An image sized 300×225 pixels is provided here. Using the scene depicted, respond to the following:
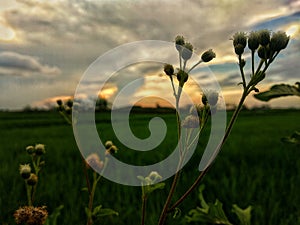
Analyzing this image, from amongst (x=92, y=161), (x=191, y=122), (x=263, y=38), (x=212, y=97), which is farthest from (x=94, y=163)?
(x=263, y=38)

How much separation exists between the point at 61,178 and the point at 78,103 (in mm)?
2290

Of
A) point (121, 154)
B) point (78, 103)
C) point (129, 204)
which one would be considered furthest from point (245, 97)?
point (121, 154)

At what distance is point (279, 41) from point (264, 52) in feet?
0.22

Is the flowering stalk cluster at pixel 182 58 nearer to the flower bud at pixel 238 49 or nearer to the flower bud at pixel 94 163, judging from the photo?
the flower bud at pixel 238 49

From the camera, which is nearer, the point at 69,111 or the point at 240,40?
the point at 240,40

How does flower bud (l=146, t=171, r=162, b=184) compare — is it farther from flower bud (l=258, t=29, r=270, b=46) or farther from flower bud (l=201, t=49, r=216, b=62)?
flower bud (l=258, t=29, r=270, b=46)

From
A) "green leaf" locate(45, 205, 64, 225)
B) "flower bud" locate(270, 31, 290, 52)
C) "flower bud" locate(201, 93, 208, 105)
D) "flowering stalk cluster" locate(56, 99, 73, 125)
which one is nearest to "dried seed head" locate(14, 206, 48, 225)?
"green leaf" locate(45, 205, 64, 225)

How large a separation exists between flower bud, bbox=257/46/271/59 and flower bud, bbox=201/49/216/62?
20 centimetres

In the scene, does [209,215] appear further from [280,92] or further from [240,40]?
[240,40]

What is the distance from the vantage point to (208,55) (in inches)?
56.8

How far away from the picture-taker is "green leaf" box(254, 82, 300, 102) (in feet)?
3.81

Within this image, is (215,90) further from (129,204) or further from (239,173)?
(239,173)

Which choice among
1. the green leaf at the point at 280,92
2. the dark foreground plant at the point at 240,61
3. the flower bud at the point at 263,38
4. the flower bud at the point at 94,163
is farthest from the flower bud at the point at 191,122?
the flower bud at the point at 94,163

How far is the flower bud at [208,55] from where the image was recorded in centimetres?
144
